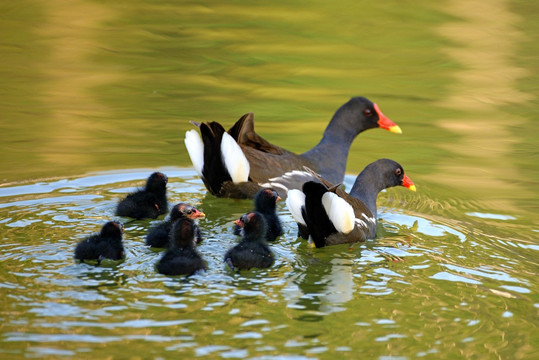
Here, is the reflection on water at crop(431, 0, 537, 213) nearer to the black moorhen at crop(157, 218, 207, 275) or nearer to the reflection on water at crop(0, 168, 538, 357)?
the reflection on water at crop(0, 168, 538, 357)

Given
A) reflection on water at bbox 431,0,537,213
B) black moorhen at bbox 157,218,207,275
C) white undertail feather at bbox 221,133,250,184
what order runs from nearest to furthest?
black moorhen at bbox 157,218,207,275 → white undertail feather at bbox 221,133,250,184 → reflection on water at bbox 431,0,537,213

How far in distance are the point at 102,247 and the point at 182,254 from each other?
61 cm

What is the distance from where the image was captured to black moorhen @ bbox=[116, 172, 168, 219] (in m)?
8.16

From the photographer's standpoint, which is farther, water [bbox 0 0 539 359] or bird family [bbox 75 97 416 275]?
bird family [bbox 75 97 416 275]

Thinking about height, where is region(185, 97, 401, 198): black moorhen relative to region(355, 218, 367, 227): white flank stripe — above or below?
above

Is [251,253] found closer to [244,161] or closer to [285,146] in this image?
[244,161]

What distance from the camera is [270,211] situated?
8.17 metres

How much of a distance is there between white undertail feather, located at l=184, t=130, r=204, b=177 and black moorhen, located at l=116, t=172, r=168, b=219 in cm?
60

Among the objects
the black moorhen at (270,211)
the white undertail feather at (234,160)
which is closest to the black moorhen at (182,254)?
the black moorhen at (270,211)

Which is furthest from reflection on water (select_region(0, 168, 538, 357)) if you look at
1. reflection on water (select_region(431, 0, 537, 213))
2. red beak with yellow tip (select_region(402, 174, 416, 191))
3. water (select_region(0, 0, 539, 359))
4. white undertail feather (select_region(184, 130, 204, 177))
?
reflection on water (select_region(431, 0, 537, 213))

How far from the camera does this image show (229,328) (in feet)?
18.3

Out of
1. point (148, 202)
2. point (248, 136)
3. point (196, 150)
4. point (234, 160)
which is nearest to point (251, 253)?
point (148, 202)

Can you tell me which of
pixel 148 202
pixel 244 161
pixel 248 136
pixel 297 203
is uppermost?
pixel 248 136

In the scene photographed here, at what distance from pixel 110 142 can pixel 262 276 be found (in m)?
4.87
